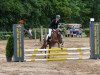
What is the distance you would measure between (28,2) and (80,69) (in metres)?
39.7

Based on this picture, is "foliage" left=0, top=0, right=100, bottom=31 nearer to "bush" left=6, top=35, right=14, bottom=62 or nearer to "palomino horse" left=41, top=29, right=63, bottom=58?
"palomino horse" left=41, top=29, right=63, bottom=58

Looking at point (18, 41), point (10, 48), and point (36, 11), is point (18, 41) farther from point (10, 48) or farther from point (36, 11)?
point (36, 11)

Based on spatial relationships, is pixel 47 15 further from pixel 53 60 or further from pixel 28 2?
pixel 53 60

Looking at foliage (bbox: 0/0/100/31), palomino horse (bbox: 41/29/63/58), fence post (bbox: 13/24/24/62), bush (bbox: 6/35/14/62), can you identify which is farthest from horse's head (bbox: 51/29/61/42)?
foliage (bbox: 0/0/100/31)

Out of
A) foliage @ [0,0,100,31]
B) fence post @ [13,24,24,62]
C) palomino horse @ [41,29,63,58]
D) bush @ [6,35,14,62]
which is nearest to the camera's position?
fence post @ [13,24,24,62]

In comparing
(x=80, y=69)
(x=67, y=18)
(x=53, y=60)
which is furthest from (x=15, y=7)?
(x=80, y=69)

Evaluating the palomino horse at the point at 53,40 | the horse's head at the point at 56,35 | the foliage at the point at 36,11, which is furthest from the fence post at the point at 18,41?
the foliage at the point at 36,11

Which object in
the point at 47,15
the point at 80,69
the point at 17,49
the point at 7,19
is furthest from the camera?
the point at 47,15

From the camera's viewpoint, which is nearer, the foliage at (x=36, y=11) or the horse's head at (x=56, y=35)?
the horse's head at (x=56, y=35)

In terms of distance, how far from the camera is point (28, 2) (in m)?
53.7

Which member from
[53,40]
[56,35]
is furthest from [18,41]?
[56,35]

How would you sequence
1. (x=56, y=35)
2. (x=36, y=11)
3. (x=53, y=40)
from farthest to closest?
(x=36, y=11)
(x=56, y=35)
(x=53, y=40)

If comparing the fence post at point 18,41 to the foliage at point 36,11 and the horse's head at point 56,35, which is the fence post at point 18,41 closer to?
the horse's head at point 56,35

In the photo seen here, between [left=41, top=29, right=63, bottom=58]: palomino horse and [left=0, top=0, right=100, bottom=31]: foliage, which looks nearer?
[left=41, top=29, right=63, bottom=58]: palomino horse
